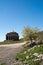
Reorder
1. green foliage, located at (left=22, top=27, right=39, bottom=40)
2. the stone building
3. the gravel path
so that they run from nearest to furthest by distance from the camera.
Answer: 1. the gravel path
2. green foliage, located at (left=22, top=27, right=39, bottom=40)
3. the stone building

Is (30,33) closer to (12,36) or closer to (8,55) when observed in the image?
(8,55)

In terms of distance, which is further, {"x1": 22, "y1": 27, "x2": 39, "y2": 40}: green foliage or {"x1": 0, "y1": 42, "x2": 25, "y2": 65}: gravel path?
{"x1": 22, "y1": 27, "x2": 39, "y2": 40}: green foliage

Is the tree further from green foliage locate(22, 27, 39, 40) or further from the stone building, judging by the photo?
Answer: the stone building

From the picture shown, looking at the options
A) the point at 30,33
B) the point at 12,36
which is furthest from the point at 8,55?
the point at 12,36

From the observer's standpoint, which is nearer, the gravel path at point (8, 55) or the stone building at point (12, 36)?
the gravel path at point (8, 55)

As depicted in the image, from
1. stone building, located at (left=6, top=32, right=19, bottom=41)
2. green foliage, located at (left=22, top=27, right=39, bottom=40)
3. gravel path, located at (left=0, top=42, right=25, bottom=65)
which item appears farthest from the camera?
stone building, located at (left=6, top=32, right=19, bottom=41)

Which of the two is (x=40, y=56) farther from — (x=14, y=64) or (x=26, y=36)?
(x=26, y=36)

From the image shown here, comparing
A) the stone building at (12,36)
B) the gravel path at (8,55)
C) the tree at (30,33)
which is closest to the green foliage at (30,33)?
the tree at (30,33)

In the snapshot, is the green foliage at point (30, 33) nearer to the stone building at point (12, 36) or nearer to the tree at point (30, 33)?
the tree at point (30, 33)

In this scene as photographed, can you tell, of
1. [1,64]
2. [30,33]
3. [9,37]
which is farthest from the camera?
[9,37]

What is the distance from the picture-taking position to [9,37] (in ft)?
213

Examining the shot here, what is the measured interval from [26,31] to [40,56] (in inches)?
663

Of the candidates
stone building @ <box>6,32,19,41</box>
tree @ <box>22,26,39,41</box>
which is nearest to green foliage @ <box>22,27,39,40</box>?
tree @ <box>22,26,39,41</box>

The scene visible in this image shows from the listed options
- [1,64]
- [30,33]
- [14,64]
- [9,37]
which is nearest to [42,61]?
[14,64]
